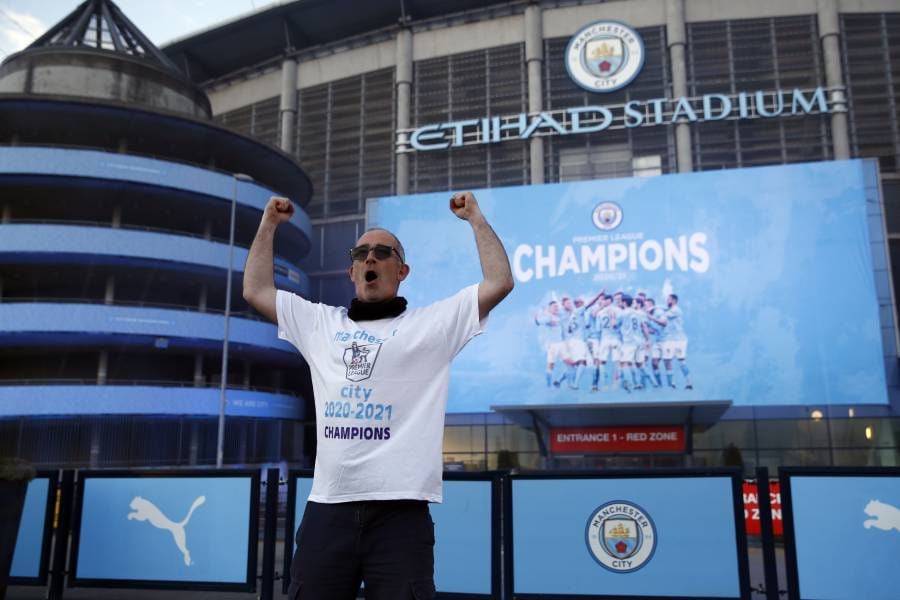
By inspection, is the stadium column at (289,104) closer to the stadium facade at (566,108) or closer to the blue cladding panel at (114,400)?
the stadium facade at (566,108)

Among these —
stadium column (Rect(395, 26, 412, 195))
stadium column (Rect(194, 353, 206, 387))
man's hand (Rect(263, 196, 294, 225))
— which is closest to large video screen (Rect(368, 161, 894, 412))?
stadium column (Rect(395, 26, 412, 195))

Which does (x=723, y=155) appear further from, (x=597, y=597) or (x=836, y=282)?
(x=597, y=597)

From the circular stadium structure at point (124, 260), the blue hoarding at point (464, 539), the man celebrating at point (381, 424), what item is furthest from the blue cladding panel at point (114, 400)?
the man celebrating at point (381, 424)

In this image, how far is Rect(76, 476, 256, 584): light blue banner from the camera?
6742 mm

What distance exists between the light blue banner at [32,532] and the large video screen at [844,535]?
671 centimetres

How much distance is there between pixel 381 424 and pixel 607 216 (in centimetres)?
2795

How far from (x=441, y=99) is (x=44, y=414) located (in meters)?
24.5

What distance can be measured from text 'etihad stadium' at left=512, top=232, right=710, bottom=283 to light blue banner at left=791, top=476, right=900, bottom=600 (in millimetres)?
23123

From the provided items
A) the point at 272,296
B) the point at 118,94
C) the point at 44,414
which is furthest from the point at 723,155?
the point at 272,296

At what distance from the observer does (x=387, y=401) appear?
2.61 metres

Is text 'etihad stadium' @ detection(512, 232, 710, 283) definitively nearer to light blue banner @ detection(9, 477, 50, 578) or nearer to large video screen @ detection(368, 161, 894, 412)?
large video screen @ detection(368, 161, 894, 412)

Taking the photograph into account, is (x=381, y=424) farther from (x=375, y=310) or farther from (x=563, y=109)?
(x=563, y=109)

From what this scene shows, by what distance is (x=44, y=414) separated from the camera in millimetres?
30297

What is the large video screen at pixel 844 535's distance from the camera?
571 cm
